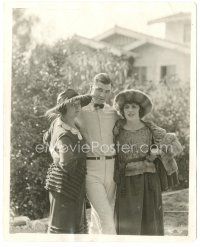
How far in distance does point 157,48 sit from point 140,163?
1.76 ft

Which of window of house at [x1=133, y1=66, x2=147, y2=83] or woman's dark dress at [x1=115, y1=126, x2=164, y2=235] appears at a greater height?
window of house at [x1=133, y1=66, x2=147, y2=83]

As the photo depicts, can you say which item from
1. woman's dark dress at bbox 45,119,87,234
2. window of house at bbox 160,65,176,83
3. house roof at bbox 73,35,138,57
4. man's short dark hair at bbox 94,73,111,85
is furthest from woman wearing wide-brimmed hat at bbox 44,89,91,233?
window of house at bbox 160,65,176,83

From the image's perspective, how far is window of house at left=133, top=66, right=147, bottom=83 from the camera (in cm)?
209

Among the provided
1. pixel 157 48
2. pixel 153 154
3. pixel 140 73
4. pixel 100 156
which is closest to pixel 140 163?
pixel 153 154

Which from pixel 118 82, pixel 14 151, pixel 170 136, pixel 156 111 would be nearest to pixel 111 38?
pixel 118 82

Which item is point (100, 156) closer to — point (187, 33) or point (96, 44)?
point (96, 44)

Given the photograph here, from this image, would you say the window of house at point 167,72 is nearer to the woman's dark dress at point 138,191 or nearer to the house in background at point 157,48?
the house in background at point 157,48

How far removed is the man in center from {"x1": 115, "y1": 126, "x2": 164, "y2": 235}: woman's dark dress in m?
0.05

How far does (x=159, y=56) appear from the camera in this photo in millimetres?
2094

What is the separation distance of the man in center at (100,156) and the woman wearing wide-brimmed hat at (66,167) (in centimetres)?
3

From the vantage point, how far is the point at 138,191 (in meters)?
2.00

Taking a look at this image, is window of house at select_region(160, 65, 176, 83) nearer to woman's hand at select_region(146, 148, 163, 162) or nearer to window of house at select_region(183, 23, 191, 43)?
window of house at select_region(183, 23, 191, 43)

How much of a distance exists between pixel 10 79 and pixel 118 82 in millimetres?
516

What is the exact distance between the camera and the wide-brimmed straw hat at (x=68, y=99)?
79.5 inches
